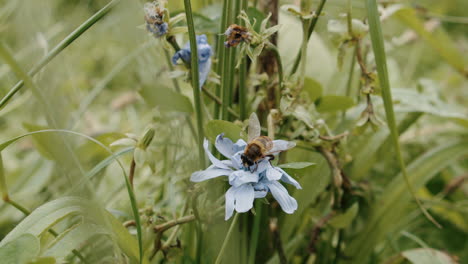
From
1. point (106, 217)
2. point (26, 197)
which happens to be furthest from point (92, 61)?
point (106, 217)

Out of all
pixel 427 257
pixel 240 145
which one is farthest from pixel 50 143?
pixel 427 257

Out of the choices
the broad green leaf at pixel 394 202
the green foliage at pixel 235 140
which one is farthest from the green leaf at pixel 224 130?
the broad green leaf at pixel 394 202

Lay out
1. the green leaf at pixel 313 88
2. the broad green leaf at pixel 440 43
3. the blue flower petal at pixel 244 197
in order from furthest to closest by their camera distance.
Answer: the broad green leaf at pixel 440 43
the green leaf at pixel 313 88
the blue flower petal at pixel 244 197

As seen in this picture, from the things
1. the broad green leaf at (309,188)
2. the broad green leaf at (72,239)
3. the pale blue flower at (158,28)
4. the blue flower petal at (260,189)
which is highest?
the pale blue flower at (158,28)

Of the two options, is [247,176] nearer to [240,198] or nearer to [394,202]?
[240,198]

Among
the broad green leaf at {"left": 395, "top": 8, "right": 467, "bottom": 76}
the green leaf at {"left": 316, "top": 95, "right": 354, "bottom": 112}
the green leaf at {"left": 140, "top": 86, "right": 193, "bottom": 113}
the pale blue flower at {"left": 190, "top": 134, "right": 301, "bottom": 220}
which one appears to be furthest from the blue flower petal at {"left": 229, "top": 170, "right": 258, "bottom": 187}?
the broad green leaf at {"left": 395, "top": 8, "right": 467, "bottom": 76}

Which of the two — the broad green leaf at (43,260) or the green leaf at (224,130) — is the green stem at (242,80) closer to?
the green leaf at (224,130)
